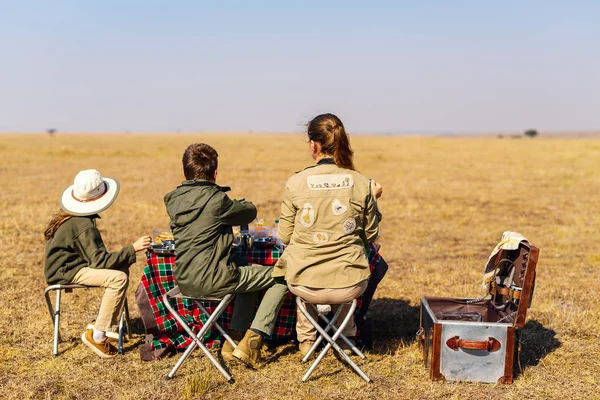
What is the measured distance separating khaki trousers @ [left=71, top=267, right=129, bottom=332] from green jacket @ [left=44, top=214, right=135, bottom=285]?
0.06m

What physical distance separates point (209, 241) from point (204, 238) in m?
0.05

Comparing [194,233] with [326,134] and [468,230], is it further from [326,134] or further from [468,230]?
[468,230]

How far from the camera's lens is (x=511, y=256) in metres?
5.01

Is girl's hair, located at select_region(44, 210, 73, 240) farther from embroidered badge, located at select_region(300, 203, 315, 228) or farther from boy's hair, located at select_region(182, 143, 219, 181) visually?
embroidered badge, located at select_region(300, 203, 315, 228)

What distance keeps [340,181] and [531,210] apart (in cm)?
1109

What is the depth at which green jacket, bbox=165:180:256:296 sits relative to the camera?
14.9ft

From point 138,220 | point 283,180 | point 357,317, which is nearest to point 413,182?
point 283,180

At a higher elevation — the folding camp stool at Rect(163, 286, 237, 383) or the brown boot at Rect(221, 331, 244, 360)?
the folding camp stool at Rect(163, 286, 237, 383)

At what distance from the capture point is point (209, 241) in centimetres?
457

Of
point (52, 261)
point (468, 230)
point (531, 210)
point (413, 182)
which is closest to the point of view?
point (52, 261)

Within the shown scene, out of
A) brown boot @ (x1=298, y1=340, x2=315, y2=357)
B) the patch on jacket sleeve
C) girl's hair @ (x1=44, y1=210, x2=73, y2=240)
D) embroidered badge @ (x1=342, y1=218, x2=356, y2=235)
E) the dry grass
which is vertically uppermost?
the patch on jacket sleeve

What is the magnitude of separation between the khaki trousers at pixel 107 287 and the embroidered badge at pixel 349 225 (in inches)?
76.5

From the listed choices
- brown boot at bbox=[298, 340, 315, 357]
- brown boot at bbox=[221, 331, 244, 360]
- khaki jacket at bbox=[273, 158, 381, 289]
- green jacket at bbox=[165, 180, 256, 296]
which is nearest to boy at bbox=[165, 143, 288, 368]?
green jacket at bbox=[165, 180, 256, 296]

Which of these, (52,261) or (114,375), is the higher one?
(52,261)
